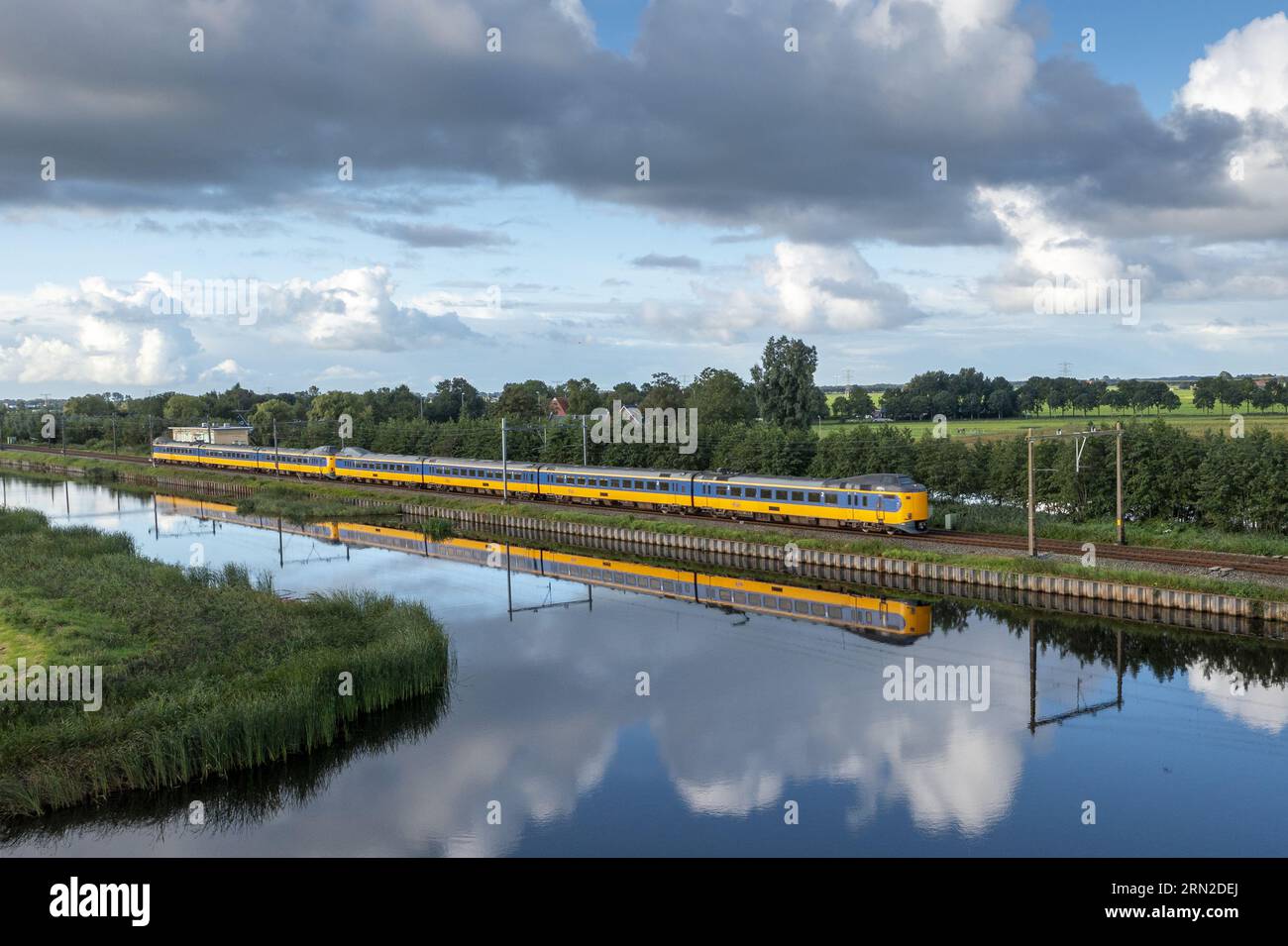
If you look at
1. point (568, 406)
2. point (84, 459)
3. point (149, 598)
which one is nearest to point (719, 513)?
point (149, 598)

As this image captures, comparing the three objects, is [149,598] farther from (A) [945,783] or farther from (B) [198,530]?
(B) [198,530]

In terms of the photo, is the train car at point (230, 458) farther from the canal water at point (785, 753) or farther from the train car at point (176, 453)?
the canal water at point (785, 753)

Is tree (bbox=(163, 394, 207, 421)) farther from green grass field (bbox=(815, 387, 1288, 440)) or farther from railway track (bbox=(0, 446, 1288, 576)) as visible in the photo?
railway track (bbox=(0, 446, 1288, 576))

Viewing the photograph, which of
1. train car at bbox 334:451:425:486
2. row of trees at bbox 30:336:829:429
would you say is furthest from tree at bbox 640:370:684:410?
train car at bbox 334:451:425:486

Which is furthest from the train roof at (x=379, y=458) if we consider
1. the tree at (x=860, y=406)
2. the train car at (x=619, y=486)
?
the tree at (x=860, y=406)

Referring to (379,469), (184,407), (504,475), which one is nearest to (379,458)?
(379,469)

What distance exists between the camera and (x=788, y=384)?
8181 centimetres

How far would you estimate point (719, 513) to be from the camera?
5294 centimetres

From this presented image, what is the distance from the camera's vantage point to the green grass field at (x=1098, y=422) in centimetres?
7907

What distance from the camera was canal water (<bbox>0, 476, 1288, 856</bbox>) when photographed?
1855 centimetres

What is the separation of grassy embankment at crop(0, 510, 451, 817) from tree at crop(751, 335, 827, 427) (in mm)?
52640

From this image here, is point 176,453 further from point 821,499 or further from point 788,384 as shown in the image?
point 821,499

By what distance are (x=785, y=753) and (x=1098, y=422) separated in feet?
220

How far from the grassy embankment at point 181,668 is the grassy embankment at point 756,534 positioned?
65.4 ft
